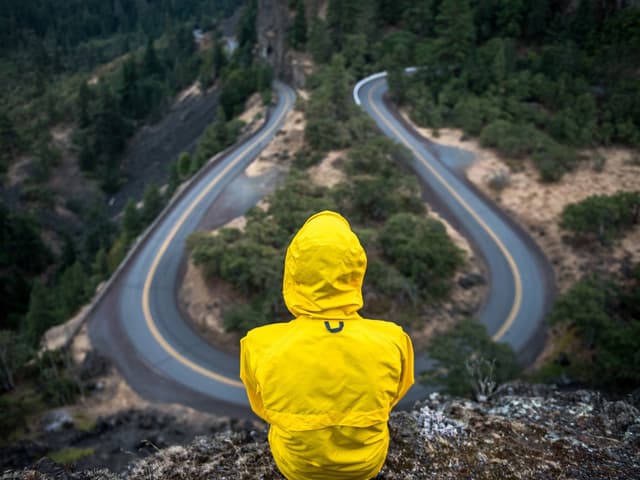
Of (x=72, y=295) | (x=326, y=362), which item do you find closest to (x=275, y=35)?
(x=72, y=295)

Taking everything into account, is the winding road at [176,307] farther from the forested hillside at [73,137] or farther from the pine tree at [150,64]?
the pine tree at [150,64]

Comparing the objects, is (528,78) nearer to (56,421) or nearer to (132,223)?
(132,223)

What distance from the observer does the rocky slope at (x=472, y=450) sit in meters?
4.81

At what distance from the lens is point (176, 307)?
1797cm

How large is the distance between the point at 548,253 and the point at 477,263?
3174 mm

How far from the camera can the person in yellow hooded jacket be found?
2959 millimetres

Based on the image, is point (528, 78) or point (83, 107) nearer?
point (528, 78)

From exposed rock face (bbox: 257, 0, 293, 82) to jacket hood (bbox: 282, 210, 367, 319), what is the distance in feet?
144

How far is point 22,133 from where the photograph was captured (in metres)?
54.9

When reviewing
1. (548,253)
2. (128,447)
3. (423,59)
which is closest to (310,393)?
(128,447)

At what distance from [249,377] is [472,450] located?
3086 millimetres

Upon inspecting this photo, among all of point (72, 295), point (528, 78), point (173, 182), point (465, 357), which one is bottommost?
point (72, 295)

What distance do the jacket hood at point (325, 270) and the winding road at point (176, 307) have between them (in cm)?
1205

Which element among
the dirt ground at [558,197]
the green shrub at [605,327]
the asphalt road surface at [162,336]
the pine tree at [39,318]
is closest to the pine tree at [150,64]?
the dirt ground at [558,197]
